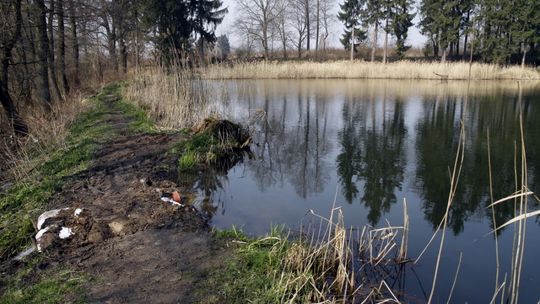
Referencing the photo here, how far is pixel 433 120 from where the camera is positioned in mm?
11055

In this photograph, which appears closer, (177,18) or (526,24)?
(177,18)

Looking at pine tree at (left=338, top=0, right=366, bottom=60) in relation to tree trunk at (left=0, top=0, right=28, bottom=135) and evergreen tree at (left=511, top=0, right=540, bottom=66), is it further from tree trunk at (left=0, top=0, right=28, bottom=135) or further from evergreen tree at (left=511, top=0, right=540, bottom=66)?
tree trunk at (left=0, top=0, right=28, bottom=135)

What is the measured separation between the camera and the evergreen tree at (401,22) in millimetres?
34062

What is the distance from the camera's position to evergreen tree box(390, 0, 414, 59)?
34.1m

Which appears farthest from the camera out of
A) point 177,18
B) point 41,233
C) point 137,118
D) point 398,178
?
point 177,18

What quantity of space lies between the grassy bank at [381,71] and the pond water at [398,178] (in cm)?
1064

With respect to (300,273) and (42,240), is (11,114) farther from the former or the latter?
(300,273)

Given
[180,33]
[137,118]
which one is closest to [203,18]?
[180,33]

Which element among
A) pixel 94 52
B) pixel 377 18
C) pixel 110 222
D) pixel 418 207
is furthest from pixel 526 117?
pixel 377 18

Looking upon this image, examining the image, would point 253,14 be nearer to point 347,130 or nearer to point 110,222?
point 347,130

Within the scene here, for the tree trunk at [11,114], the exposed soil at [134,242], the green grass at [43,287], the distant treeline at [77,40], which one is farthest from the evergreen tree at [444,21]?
the green grass at [43,287]

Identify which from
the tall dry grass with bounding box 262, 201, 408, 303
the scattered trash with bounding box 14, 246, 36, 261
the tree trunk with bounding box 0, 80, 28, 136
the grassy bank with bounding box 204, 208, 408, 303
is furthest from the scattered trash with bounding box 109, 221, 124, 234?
the tree trunk with bounding box 0, 80, 28, 136

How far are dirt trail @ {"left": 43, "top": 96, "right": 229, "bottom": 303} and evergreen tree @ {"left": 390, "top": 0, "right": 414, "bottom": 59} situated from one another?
32405 mm

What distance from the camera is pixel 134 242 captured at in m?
3.62
